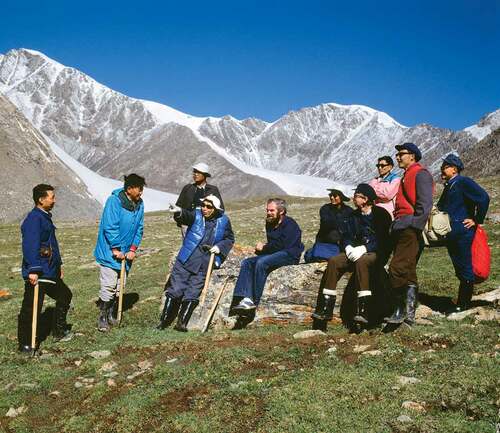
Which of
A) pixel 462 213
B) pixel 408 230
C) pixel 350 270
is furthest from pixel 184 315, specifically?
pixel 462 213

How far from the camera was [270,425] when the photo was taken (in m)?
5.71

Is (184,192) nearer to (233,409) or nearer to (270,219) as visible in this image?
(270,219)

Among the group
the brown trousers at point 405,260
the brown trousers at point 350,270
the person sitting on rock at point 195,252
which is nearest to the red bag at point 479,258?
the brown trousers at point 405,260

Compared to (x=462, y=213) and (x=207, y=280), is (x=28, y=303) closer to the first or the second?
(x=207, y=280)

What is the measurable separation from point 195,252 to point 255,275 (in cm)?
148

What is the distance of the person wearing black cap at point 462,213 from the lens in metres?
9.16

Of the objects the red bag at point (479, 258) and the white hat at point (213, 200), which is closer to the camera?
the red bag at point (479, 258)

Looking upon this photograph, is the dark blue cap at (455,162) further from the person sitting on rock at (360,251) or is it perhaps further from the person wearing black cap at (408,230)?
the person sitting on rock at (360,251)

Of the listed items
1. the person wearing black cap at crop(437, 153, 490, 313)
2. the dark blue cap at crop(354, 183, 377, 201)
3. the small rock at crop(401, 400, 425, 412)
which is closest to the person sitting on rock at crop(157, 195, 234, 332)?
the dark blue cap at crop(354, 183, 377, 201)

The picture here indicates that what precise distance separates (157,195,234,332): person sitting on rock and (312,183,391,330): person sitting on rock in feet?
8.49

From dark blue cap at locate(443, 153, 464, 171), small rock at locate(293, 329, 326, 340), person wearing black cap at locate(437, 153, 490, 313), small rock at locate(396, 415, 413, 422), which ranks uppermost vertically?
dark blue cap at locate(443, 153, 464, 171)

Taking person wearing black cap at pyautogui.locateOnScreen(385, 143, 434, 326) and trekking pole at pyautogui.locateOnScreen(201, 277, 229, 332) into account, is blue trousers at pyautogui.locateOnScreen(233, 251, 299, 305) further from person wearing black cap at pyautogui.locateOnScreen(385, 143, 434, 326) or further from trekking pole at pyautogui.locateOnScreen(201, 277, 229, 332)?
person wearing black cap at pyautogui.locateOnScreen(385, 143, 434, 326)

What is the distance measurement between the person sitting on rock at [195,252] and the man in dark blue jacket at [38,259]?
92.8 inches

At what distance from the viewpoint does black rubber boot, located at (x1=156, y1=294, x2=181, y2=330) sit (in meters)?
10.5
